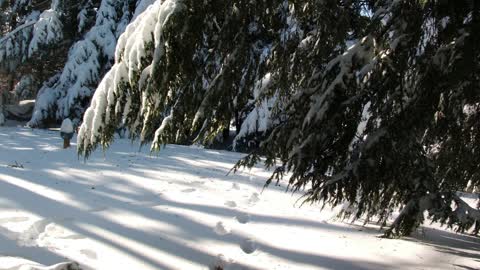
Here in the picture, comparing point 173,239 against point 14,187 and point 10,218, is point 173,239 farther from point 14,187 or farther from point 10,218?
point 14,187

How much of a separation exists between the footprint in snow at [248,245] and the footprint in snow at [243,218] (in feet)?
1.88

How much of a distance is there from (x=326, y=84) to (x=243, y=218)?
98.2 inches

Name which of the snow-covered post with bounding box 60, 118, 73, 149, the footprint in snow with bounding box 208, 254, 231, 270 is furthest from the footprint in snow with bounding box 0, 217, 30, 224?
the snow-covered post with bounding box 60, 118, 73, 149

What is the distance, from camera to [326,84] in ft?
10.4

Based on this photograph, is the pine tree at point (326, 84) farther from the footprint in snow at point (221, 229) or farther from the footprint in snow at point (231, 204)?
the footprint in snow at point (231, 204)

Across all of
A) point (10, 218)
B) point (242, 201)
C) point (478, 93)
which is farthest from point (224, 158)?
point (478, 93)

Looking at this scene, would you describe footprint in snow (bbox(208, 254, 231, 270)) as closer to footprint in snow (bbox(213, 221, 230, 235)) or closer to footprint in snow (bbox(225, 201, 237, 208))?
footprint in snow (bbox(213, 221, 230, 235))

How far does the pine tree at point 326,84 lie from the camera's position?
266 centimetres

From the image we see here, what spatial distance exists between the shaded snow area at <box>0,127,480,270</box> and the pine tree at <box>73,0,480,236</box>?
3.47 feet

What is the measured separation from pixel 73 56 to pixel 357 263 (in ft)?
41.1

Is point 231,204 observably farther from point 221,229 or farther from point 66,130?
point 66,130

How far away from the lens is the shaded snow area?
396 centimetres

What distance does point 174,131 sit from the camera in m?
3.14

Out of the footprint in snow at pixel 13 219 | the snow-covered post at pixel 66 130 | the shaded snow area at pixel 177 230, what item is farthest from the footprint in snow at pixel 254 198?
the snow-covered post at pixel 66 130
